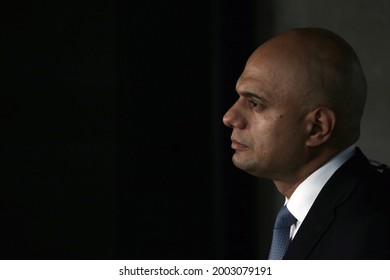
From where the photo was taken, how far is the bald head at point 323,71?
158 cm

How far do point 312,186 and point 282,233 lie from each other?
0.42 ft

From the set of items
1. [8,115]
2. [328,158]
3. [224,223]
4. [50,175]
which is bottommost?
[224,223]

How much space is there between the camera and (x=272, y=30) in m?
3.04

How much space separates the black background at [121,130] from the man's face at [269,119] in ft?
4.39

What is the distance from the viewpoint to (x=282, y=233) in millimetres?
1669

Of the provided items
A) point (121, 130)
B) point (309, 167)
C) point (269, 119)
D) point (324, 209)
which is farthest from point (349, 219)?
point (121, 130)

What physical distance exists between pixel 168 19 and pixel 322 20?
23.7 inches

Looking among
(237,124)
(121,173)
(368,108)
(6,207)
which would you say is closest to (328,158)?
(237,124)

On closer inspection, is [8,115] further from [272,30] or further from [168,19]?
[272,30]

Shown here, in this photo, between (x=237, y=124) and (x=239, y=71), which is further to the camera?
(x=239, y=71)

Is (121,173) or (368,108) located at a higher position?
(368,108)

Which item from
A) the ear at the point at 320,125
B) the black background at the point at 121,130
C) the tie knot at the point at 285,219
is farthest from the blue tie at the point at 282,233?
the black background at the point at 121,130

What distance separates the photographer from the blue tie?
1.66 meters

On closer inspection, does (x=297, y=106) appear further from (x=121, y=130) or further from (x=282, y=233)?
(x=121, y=130)
